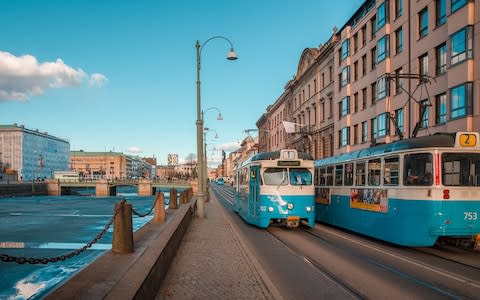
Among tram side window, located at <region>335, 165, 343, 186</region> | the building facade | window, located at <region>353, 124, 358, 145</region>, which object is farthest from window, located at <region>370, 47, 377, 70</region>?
the building facade

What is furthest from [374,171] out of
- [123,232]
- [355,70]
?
[355,70]

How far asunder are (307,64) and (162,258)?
5170 cm

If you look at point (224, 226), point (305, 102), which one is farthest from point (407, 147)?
point (305, 102)

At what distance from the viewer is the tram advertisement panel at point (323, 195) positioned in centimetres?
1839

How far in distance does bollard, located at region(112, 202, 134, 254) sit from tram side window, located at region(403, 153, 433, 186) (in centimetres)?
731

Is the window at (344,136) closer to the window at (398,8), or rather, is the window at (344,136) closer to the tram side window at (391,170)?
the window at (398,8)

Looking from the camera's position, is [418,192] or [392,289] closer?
[392,289]

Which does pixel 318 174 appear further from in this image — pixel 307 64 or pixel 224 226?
pixel 307 64

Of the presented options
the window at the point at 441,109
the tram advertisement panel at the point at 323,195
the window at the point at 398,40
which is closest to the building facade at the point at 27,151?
the window at the point at 398,40

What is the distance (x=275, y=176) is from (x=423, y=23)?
18.7 m

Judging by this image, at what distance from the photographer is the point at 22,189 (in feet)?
283

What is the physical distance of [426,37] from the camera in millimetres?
28266

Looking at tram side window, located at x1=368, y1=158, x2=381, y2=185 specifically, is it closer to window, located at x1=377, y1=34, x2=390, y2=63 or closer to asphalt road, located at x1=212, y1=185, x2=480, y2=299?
asphalt road, located at x1=212, y1=185, x2=480, y2=299

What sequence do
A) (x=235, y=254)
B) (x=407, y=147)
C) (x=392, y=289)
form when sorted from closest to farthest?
(x=392, y=289) → (x=235, y=254) → (x=407, y=147)
